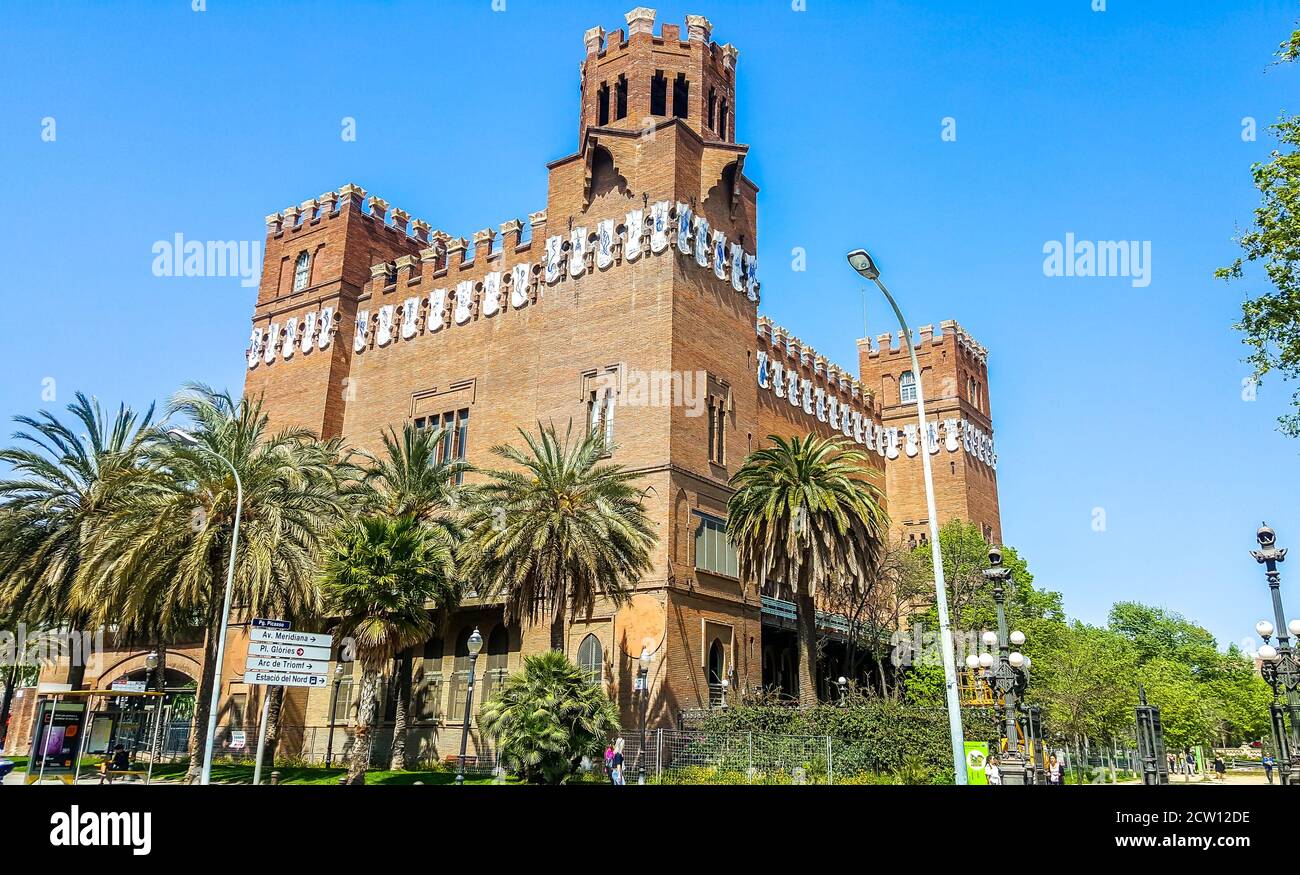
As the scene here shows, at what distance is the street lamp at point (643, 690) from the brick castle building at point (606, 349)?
25 cm

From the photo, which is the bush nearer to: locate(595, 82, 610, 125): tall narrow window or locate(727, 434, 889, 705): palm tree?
locate(727, 434, 889, 705): palm tree

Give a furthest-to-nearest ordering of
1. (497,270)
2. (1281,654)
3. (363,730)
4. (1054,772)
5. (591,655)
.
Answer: (497,270) < (591,655) < (363,730) < (1054,772) < (1281,654)

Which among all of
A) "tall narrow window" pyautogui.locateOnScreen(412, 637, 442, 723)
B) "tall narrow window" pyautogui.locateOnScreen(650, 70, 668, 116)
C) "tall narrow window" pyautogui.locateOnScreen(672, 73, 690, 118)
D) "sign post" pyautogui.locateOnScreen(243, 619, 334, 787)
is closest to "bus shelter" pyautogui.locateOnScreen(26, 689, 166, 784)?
"sign post" pyautogui.locateOnScreen(243, 619, 334, 787)

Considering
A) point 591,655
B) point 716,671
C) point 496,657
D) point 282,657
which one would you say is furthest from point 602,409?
point 282,657

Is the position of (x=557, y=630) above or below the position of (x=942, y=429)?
below

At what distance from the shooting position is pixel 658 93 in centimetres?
3925

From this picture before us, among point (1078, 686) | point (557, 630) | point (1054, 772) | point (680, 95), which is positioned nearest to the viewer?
point (1054, 772)

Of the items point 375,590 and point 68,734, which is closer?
point 68,734

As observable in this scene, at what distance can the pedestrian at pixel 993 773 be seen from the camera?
2131cm

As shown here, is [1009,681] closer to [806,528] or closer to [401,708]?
A: [806,528]

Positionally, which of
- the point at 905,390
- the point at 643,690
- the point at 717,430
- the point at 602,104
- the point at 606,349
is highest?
the point at 602,104

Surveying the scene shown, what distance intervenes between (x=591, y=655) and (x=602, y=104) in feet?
73.3

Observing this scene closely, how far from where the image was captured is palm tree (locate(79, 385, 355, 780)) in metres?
27.4

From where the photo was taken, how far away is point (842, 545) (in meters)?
31.7
